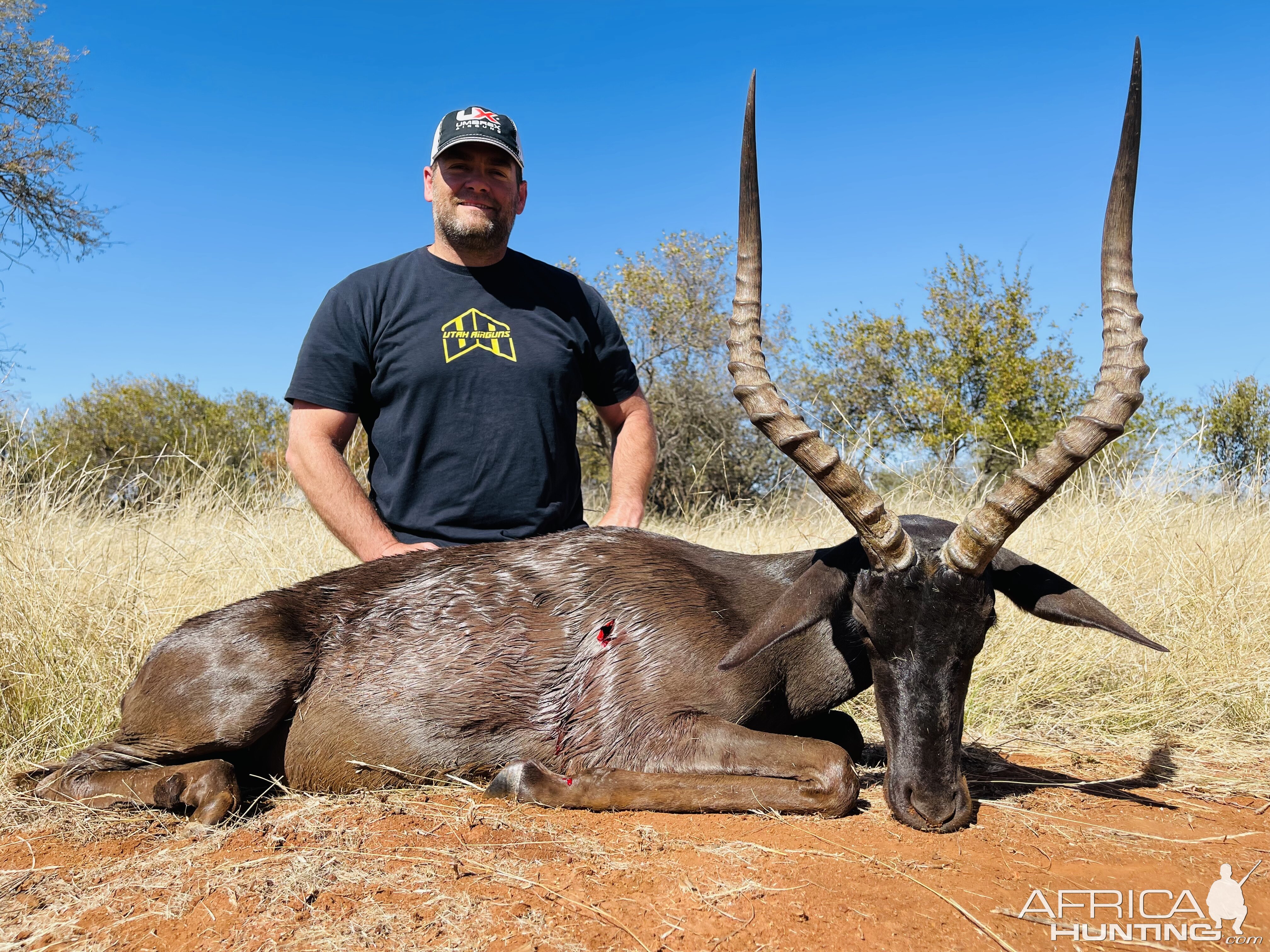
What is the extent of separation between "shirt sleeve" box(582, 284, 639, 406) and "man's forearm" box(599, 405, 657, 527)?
0.67ft

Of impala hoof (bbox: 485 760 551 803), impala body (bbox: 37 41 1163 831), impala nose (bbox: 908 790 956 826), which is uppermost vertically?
impala body (bbox: 37 41 1163 831)

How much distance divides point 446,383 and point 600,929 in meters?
3.55

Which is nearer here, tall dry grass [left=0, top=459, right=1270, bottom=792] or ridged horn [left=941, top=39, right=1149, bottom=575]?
ridged horn [left=941, top=39, right=1149, bottom=575]

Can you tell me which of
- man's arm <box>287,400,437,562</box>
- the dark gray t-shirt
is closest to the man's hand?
man's arm <box>287,400,437,562</box>

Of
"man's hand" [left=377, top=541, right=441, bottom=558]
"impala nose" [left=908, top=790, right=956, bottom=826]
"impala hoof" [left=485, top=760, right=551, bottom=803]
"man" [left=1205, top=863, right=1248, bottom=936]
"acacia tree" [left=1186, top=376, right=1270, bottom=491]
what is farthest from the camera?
"acacia tree" [left=1186, top=376, right=1270, bottom=491]

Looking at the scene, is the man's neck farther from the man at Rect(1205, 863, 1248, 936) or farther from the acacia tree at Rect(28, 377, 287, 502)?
the acacia tree at Rect(28, 377, 287, 502)

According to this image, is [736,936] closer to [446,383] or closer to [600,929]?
[600,929]

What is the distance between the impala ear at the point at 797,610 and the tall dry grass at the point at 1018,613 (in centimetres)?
225

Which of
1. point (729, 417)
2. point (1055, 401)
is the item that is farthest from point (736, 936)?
point (1055, 401)

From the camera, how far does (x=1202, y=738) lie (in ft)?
17.7

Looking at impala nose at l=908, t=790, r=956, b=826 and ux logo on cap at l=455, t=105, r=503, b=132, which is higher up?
ux logo on cap at l=455, t=105, r=503, b=132

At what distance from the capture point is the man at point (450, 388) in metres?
5.44

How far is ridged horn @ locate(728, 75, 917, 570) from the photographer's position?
11.9 ft

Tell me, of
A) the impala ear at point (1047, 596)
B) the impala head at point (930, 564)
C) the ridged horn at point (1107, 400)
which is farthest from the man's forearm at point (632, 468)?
the ridged horn at point (1107, 400)
